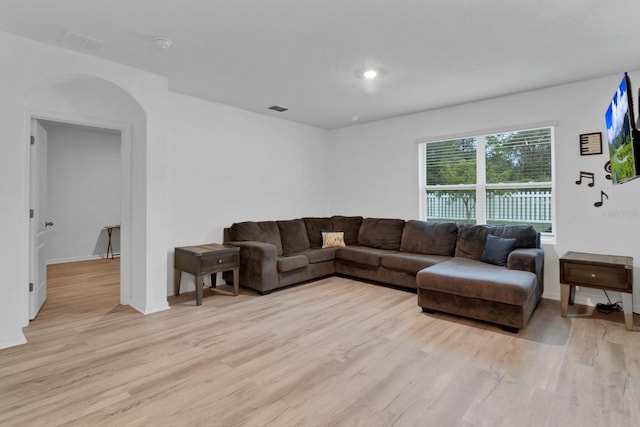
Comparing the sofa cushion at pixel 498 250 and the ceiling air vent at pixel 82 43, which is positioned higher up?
the ceiling air vent at pixel 82 43

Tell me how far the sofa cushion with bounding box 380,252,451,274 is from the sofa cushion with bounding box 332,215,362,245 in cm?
112

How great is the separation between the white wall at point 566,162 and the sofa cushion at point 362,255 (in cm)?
94

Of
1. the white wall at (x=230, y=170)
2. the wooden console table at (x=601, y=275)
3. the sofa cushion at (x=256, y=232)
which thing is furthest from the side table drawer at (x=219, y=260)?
the wooden console table at (x=601, y=275)

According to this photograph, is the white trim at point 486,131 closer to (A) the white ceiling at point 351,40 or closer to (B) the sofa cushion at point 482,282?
(A) the white ceiling at point 351,40

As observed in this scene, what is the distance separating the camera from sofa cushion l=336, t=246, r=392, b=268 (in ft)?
15.2

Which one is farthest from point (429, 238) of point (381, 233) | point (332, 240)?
point (332, 240)

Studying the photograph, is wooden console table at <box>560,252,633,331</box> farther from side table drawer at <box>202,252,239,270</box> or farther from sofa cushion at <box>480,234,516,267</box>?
side table drawer at <box>202,252,239,270</box>

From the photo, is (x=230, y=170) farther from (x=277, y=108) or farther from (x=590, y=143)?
(x=590, y=143)

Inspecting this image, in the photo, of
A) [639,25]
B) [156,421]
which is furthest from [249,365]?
[639,25]

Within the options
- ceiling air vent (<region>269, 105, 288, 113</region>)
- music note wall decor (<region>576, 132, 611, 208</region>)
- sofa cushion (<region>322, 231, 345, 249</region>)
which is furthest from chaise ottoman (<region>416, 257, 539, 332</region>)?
ceiling air vent (<region>269, 105, 288, 113</region>)

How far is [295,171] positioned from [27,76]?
144 inches

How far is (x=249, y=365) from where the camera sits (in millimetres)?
2404

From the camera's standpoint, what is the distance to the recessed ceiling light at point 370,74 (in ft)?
11.4

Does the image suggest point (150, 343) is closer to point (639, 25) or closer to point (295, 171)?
point (295, 171)
